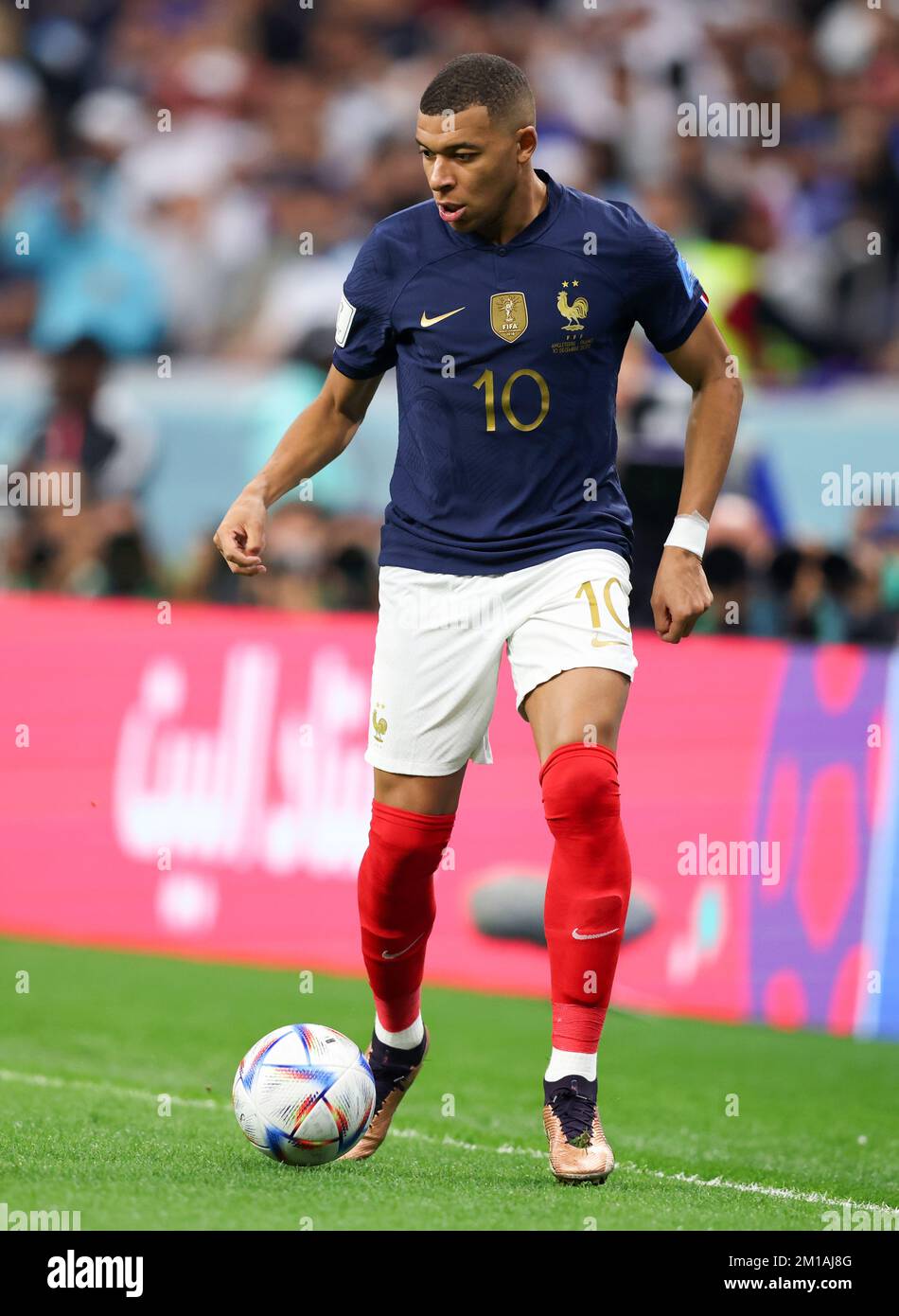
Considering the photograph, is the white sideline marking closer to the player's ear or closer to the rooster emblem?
the rooster emblem

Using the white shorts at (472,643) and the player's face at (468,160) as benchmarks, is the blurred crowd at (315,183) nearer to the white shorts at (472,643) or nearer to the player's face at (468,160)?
the white shorts at (472,643)

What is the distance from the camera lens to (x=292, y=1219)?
3988mm

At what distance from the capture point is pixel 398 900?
5051 mm

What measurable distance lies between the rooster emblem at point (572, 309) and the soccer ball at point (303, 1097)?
1827 millimetres

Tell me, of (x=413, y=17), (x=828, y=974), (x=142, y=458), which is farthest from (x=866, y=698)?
(x=413, y=17)

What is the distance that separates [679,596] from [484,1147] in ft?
5.28

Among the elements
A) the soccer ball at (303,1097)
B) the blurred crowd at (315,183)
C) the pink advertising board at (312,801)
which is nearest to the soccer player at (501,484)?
the soccer ball at (303,1097)

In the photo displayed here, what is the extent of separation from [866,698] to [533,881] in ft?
5.54

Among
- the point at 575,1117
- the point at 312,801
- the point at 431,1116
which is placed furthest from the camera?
the point at 312,801

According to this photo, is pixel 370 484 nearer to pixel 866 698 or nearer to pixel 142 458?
pixel 142 458

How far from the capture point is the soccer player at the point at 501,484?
4.76 m

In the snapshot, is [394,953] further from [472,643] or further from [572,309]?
[572,309]

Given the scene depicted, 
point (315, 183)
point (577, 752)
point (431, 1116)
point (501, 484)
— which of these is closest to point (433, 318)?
point (501, 484)

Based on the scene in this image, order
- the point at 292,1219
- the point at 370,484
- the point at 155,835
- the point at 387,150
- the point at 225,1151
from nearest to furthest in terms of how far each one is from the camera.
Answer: the point at 292,1219
the point at 225,1151
the point at 155,835
the point at 370,484
the point at 387,150
